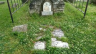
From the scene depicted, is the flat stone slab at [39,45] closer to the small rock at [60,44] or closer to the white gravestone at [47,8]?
the small rock at [60,44]

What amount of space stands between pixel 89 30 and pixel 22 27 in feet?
8.07

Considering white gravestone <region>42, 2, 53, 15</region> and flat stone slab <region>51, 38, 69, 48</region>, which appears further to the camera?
white gravestone <region>42, 2, 53, 15</region>

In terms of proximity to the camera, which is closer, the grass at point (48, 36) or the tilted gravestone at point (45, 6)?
the grass at point (48, 36)

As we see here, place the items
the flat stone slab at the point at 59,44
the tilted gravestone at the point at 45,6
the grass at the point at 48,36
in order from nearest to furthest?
the grass at the point at 48,36 < the flat stone slab at the point at 59,44 < the tilted gravestone at the point at 45,6

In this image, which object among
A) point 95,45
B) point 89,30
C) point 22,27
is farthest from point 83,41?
point 22,27

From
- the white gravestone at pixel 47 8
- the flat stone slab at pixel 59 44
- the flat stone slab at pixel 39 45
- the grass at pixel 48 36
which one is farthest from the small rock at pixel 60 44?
the white gravestone at pixel 47 8

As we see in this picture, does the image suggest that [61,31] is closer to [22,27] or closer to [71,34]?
[71,34]

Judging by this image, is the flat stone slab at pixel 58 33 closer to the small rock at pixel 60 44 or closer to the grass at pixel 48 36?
the grass at pixel 48 36

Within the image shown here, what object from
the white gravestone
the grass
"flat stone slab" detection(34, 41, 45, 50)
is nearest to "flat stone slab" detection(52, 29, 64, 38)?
the grass

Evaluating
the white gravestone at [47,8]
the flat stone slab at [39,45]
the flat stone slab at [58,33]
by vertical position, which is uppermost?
the white gravestone at [47,8]

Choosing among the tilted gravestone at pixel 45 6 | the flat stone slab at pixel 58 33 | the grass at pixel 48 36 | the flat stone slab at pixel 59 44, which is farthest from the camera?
the tilted gravestone at pixel 45 6

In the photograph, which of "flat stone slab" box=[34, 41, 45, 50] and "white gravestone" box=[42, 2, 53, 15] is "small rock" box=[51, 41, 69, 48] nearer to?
"flat stone slab" box=[34, 41, 45, 50]

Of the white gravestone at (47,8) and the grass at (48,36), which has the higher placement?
the white gravestone at (47,8)

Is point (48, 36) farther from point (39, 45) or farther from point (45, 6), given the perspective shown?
point (45, 6)
